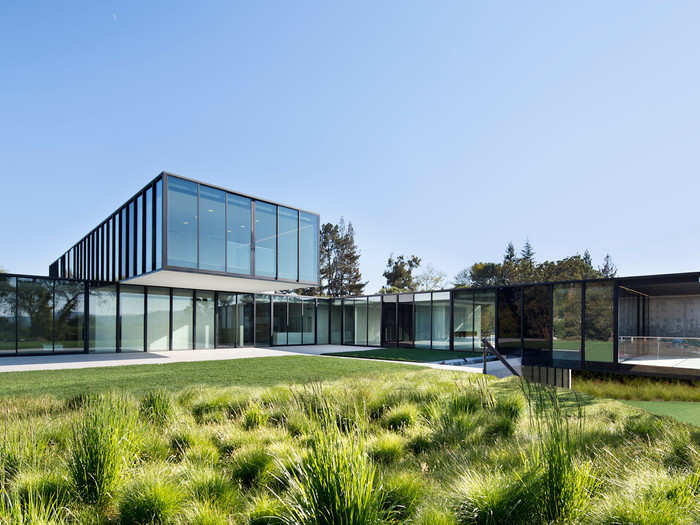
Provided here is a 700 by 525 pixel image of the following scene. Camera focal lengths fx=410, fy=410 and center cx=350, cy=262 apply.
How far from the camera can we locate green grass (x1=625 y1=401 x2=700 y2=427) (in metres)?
7.68

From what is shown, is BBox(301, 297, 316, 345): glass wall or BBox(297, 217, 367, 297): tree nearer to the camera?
BBox(301, 297, 316, 345): glass wall

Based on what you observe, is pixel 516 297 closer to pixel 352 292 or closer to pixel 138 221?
pixel 138 221

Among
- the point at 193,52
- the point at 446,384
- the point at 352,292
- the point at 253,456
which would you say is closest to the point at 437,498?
the point at 253,456

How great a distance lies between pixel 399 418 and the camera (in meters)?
5.42

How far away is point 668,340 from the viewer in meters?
12.2

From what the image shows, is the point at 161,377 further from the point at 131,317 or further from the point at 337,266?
the point at 337,266

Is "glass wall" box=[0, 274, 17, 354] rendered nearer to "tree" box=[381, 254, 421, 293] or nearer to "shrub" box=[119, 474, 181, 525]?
"shrub" box=[119, 474, 181, 525]

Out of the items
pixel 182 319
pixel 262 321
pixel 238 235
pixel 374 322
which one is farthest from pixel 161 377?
pixel 374 322

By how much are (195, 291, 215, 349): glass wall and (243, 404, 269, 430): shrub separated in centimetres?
1610

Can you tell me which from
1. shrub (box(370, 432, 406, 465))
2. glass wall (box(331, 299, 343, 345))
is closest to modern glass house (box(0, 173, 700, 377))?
glass wall (box(331, 299, 343, 345))

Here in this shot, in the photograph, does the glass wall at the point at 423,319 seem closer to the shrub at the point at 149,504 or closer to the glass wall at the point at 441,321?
the glass wall at the point at 441,321

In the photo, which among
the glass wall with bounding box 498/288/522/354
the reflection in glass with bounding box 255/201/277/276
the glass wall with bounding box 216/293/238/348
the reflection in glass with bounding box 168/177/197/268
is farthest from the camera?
the glass wall with bounding box 216/293/238/348

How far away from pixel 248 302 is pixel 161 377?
12364 millimetres

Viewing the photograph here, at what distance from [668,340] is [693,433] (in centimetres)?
934
